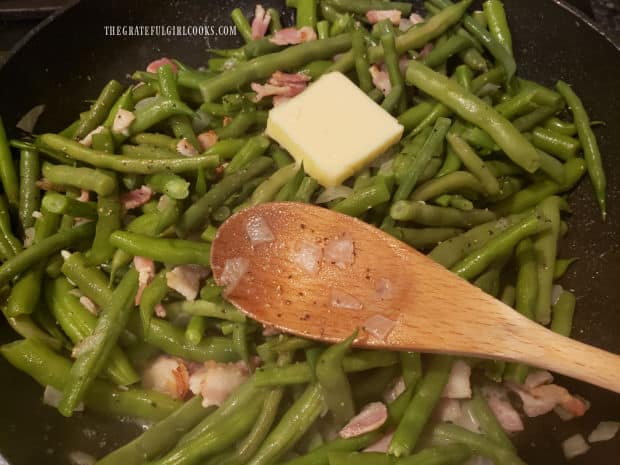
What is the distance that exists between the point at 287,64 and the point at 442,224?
1.29m

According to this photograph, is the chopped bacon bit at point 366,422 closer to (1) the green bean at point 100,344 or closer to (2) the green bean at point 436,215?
(2) the green bean at point 436,215

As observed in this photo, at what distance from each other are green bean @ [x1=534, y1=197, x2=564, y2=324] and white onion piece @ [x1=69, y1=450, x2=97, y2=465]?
2.26 m

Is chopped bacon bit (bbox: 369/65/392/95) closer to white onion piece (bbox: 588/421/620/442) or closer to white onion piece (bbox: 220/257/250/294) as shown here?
white onion piece (bbox: 220/257/250/294)

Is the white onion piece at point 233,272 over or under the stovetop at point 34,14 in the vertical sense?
under

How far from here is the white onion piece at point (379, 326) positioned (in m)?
2.41

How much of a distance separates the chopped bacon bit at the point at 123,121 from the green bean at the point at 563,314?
2.48 metres

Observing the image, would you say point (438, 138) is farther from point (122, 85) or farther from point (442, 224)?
point (122, 85)

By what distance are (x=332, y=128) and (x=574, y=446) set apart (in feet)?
6.42

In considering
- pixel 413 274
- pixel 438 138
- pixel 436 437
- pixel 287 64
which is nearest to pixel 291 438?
pixel 436 437

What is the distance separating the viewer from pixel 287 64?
3.31 metres

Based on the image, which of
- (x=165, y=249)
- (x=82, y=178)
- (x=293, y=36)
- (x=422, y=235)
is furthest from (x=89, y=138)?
(x=422, y=235)

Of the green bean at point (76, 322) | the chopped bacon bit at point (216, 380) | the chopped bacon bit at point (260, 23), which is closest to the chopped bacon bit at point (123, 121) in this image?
the green bean at point (76, 322)

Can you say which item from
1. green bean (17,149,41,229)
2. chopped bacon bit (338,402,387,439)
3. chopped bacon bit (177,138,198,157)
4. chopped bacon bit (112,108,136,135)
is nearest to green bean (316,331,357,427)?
chopped bacon bit (338,402,387,439)

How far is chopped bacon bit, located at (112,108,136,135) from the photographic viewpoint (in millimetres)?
3160
